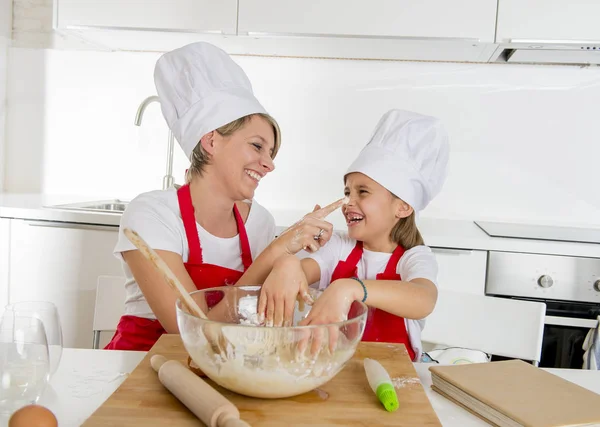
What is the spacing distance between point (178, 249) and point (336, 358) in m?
0.66

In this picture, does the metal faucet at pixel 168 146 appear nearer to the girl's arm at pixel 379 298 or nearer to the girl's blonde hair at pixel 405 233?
the girl's blonde hair at pixel 405 233

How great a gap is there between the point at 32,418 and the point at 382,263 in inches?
38.8

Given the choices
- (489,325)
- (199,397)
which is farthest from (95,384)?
(489,325)

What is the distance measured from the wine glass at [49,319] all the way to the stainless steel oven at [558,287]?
1.50 m

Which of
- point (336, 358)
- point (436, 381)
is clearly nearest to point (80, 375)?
point (336, 358)

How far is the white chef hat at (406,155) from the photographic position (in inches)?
53.7

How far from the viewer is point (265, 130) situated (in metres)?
1.42

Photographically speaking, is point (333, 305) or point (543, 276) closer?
point (333, 305)

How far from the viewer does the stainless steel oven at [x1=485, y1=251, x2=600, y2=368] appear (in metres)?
1.91

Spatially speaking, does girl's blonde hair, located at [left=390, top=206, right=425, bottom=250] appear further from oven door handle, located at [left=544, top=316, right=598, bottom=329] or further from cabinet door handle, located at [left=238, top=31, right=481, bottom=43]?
cabinet door handle, located at [left=238, top=31, right=481, bottom=43]

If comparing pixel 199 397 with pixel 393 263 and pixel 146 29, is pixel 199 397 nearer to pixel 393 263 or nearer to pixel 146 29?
pixel 393 263

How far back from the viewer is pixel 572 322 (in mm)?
1925

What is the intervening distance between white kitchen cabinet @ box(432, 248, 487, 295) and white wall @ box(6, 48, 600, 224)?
0.56 metres

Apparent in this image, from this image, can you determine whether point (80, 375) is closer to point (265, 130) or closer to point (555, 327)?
point (265, 130)
